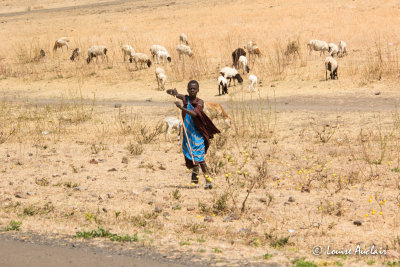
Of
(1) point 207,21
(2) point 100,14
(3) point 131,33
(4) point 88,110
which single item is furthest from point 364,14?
(2) point 100,14

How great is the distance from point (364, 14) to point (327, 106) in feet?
46.4

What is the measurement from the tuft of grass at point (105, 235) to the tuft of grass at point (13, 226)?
654mm

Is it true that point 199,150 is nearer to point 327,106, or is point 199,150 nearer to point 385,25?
point 327,106

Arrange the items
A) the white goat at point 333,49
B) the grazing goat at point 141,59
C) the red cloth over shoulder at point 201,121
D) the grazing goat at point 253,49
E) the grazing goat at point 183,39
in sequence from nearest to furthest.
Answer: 1. the red cloth over shoulder at point 201,121
2. the white goat at point 333,49
3. the grazing goat at point 253,49
4. the grazing goat at point 141,59
5. the grazing goat at point 183,39

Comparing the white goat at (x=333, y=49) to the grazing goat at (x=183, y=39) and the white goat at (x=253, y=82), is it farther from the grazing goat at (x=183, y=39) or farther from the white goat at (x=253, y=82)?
the grazing goat at (x=183, y=39)

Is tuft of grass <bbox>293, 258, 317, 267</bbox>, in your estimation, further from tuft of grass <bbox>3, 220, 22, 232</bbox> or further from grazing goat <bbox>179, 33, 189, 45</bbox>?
grazing goat <bbox>179, 33, 189, 45</bbox>

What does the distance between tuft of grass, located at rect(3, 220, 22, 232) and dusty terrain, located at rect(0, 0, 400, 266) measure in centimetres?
2

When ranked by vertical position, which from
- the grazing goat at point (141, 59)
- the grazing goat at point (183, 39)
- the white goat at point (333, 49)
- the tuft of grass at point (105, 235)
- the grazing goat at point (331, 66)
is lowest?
the tuft of grass at point (105, 235)

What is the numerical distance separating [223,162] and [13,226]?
3.39m

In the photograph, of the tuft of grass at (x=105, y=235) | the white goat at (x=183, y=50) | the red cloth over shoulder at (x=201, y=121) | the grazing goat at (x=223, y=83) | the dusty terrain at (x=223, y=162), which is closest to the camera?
the tuft of grass at (x=105, y=235)

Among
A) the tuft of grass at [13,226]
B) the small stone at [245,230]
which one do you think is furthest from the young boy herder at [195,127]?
the tuft of grass at [13,226]

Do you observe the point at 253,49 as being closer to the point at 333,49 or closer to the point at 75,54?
the point at 333,49

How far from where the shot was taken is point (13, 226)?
5.08 metres

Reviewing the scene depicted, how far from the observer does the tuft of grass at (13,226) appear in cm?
506
